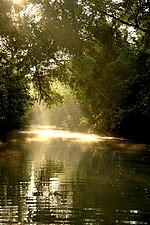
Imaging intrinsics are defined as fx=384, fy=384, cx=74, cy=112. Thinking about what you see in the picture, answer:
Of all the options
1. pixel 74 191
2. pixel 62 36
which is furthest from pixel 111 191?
pixel 62 36

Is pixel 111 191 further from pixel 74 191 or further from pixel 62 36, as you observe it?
pixel 62 36

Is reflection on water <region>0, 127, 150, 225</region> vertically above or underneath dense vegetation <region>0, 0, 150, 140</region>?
underneath

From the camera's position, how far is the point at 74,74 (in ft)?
62.7

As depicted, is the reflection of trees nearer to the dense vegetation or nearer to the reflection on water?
the reflection on water

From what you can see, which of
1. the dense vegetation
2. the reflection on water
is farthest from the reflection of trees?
the dense vegetation

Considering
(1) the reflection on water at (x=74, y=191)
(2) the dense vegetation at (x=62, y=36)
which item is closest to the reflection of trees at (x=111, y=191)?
(1) the reflection on water at (x=74, y=191)

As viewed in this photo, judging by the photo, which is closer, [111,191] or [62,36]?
[62,36]

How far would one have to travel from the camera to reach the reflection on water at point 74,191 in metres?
11.5

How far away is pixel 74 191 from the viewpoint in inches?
612

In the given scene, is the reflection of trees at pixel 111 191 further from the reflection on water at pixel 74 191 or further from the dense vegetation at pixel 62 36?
the dense vegetation at pixel 62 36

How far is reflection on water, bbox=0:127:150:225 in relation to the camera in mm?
11500

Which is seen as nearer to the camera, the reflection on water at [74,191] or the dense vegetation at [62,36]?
the reflection on water at [74,191]

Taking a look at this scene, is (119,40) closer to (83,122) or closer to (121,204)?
(121,204)

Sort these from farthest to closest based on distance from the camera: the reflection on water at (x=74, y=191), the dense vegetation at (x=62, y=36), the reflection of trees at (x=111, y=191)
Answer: the dense vegetation at (x=62, y=36) → the reflection of trees at (x=111, y=191) → the reflection on water at (x=74, y=191)
